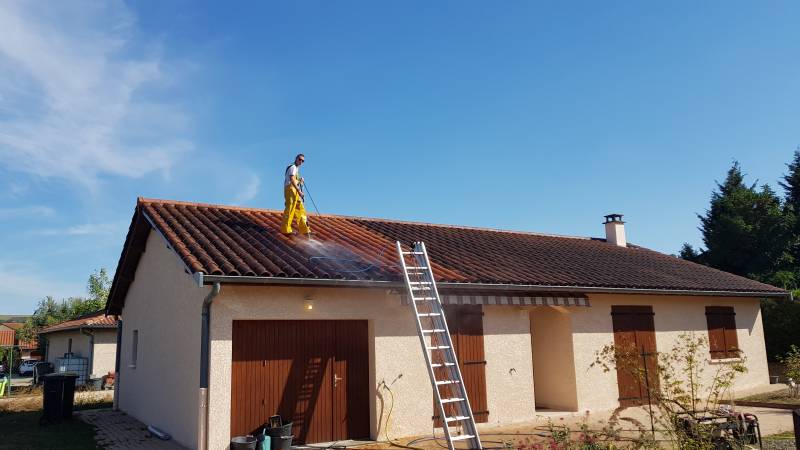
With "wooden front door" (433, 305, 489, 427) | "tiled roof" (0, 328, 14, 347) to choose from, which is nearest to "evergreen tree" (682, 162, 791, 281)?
"wooden front door" (433, 305, 489, 427)

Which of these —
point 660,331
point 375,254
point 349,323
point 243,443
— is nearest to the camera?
point 243,443

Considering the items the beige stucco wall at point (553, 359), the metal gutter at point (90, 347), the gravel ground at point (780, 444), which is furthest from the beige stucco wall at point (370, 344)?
the metal gutter at point (90, 347)

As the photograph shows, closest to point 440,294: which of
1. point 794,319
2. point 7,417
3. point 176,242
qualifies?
point 176,242

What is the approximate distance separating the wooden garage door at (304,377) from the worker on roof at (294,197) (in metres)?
2.92

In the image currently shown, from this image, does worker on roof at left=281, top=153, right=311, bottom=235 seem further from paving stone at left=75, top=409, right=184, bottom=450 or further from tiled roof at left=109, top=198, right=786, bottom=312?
paving stone at left=75, top=409, right=184, bottom=450

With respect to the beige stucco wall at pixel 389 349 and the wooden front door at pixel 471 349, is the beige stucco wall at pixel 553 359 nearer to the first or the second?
the beige stucco wall at pixel 389 349

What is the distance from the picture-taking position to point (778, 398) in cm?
1493

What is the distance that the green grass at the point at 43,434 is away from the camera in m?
10.4

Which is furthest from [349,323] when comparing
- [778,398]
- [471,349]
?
[778,398]

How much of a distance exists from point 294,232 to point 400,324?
3511 millimetres

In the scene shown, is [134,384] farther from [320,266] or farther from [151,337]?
[320,266]

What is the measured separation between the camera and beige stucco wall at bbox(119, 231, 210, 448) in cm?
1002

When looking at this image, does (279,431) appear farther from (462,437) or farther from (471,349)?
(471,349)

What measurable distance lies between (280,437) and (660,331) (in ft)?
33.8
